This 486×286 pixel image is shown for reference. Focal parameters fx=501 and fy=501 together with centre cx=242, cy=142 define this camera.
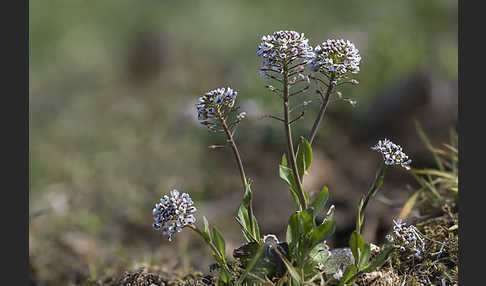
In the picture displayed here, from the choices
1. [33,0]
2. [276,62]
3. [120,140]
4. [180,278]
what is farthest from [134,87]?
[276,62]

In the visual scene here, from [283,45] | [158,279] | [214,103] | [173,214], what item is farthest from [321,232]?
[158,279]

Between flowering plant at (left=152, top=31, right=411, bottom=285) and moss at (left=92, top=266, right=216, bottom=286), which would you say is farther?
moss at (left=92, top=266, right=216, bottom=286)

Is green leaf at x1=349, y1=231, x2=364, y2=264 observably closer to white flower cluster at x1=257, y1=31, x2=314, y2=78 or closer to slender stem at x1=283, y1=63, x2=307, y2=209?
slender stem at x1=283, y1=63, x2=307, y2=209

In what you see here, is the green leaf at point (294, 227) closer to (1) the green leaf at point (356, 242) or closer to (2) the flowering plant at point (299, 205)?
(2) the flowering plant at point (299, 205)

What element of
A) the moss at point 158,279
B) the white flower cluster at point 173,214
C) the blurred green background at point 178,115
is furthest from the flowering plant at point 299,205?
the blurred green background at point 178,115

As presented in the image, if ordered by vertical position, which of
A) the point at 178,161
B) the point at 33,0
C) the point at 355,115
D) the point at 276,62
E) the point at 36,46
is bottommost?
the point at 178,161

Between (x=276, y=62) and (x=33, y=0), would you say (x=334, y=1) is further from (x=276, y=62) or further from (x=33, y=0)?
(x=276, y=62)

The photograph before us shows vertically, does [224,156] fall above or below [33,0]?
below

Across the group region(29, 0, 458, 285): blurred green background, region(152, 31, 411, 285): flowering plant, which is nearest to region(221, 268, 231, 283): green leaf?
region(152, 31, 411, 285): flowering plant
